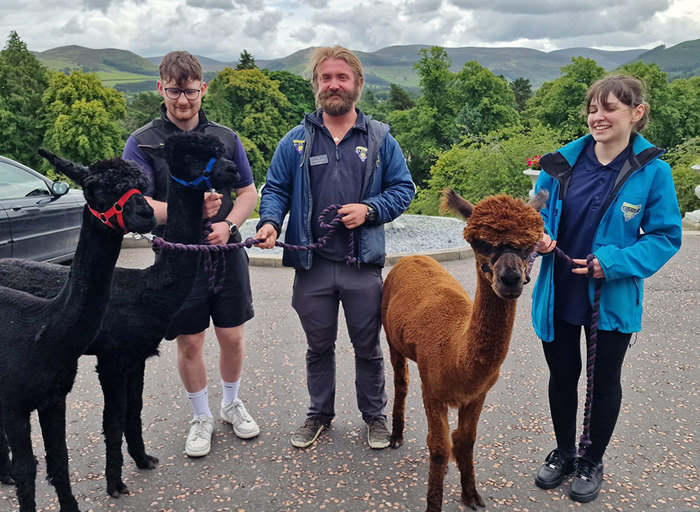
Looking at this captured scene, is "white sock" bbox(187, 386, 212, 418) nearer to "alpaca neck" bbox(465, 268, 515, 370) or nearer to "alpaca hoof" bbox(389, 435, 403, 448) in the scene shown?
"alpaca hoof" bbox(389, 435, 403, 448)

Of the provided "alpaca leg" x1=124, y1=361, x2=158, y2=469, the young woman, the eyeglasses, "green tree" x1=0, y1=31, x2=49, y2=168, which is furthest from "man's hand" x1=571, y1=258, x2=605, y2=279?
"green tree" x1=0, y1=31, x2=49, y2=168

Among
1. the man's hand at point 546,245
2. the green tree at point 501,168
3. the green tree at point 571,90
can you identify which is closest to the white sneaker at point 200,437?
the man's hand at point 546,245

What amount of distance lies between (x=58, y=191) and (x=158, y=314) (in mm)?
3118

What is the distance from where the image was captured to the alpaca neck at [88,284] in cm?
232

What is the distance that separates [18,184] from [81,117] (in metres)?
21.9

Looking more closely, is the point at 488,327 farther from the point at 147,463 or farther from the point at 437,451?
the point at 147,463

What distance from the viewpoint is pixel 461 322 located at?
289cm

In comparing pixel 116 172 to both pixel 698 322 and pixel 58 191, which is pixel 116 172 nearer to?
pixel 58 191

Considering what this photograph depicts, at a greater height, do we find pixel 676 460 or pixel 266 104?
pixel 266 104

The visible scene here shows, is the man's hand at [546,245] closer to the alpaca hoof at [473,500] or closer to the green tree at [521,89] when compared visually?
the alpaca hoof at [473,500]

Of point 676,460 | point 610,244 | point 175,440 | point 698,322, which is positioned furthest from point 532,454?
point 698,322

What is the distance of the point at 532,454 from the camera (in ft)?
11.3

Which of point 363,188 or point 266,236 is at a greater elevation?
point 363,188

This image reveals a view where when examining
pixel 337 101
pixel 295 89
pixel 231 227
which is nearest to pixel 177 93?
pixel 231 227
